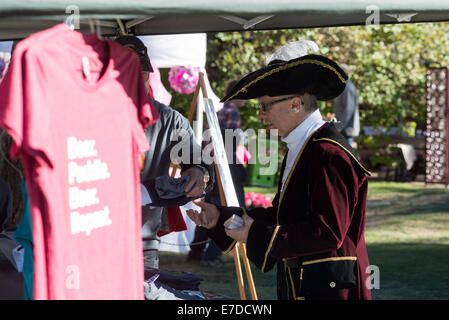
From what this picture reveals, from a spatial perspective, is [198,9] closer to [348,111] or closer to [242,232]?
[242,232]

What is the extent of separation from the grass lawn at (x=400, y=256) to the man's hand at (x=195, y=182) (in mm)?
2327

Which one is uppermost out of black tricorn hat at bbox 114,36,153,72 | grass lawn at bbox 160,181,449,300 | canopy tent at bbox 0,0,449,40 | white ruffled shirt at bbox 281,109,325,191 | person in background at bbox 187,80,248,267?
canopy tent at bbox 0,0,449,40

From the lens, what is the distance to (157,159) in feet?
13.6

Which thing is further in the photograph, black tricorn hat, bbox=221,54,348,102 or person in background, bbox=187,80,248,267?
person in background, bbox=187,80,248,267

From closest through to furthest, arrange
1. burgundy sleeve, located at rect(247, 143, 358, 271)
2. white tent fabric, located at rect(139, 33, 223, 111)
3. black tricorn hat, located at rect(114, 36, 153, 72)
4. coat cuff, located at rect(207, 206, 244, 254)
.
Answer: burgundy sleeve, located at rect(247, 143, 358, 271)
coat cuff, located at rect(207, 206, 244, 254)
black tricorn hat, located at rect(114, 36, 153, 72)
white tent fabric, located at rect(139, 33, 223, 111)

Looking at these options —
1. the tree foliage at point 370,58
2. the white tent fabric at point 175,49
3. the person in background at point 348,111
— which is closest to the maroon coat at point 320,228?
the white tent fabric at point 175,49

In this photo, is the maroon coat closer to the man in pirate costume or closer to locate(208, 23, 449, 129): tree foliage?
the man in pirate costume

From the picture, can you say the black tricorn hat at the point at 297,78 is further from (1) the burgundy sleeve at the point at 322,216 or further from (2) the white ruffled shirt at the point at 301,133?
(1) the burgundy sleeve at the point at 322,216

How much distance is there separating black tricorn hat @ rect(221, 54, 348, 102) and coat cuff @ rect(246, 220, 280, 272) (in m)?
0.62

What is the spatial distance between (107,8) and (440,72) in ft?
39.1

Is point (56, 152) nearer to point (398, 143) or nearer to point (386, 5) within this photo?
point (386, 5)

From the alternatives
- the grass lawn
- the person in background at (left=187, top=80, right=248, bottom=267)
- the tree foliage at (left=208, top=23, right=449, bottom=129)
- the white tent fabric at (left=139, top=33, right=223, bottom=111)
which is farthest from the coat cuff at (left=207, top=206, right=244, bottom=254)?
the tree foliage at (left=208, top=23, right=449, bottom=129)

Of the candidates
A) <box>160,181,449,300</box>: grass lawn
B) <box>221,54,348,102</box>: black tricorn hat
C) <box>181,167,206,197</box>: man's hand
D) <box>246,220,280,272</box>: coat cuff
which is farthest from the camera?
<box>160,181,449,300</box>: grass lawn

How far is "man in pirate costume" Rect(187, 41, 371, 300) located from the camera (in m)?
2.96
